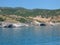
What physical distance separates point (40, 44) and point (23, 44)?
2.68 meters

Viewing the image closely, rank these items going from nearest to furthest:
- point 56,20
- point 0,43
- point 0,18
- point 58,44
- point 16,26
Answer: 1. point 58,44
2. point 0,43
3. point 16,26
4. point 0,18
5. point 56,20

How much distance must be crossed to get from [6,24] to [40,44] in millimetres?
57304

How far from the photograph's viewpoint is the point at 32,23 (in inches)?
4700

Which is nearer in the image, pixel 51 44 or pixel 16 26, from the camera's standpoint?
pixel 51 44

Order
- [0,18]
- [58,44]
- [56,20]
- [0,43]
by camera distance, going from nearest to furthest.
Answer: [58,44] < [0,43] < [0,18] < [56,20]

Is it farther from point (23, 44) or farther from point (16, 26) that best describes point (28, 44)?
point (16, 26)

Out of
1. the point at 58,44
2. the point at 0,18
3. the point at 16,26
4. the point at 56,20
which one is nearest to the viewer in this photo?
the point at 58,44

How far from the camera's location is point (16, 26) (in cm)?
9375

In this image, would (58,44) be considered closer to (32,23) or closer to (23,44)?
(23,44)

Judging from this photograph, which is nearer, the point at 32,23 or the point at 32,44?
the point at 32,44

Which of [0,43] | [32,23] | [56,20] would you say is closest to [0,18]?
[32,23]

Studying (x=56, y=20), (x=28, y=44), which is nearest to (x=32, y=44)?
(x=28, y=44)

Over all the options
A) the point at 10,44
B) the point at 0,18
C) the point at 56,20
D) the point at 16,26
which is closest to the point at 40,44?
the point at 10,44

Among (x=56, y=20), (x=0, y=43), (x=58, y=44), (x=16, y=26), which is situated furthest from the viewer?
(x=56, y=20)
